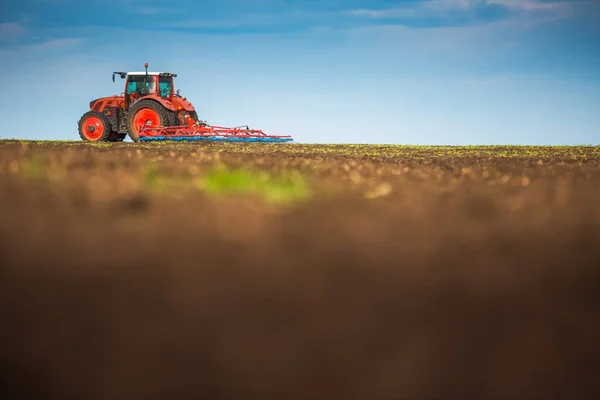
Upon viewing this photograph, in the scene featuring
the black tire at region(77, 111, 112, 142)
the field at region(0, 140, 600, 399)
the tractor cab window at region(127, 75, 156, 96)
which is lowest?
→ the field at region(0, 140, 600, 399)

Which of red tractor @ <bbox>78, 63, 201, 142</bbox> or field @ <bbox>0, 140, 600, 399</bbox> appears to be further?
red tractor @ <bbox>78, 63, 201, 142</bbox>

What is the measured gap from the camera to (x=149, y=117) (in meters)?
22.2

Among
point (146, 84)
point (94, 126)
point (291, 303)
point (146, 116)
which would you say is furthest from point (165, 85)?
point (291, 303)

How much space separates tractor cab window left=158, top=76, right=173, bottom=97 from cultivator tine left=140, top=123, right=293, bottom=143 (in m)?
2.37

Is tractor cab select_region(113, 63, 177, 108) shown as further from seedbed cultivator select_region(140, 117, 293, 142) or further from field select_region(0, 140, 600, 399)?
field select_region(0, 140, 600, 399)

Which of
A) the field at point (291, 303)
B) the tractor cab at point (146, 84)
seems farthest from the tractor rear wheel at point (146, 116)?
the field at point (291, 303)

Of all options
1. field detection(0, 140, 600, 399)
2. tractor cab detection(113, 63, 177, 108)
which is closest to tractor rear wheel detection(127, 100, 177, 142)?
tractor cab detection(113, 63, 177, 108)

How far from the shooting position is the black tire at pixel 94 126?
23359 mm

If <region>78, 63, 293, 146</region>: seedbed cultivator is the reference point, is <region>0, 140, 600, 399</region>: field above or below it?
below

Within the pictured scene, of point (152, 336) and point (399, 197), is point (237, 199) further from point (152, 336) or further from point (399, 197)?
point (152, 336)

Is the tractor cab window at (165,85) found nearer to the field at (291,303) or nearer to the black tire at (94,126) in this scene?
the black tire at (94,126)

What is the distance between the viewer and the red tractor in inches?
880

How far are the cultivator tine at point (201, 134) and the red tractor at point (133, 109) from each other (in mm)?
963

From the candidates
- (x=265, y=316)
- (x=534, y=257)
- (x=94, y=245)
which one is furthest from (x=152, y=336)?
(x=534, y=257)
